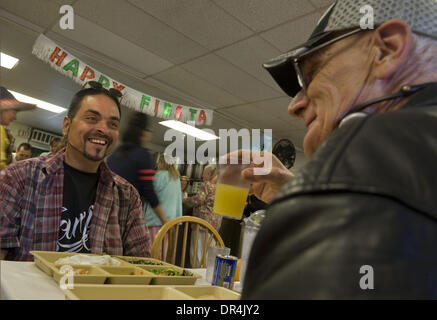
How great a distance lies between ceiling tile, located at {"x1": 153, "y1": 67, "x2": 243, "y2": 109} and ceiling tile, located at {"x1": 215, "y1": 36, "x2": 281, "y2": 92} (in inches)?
32.9

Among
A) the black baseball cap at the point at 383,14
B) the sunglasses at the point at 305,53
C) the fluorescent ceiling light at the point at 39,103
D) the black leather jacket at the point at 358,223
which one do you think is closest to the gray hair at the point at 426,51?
the black baseball cap at the point at 383,14

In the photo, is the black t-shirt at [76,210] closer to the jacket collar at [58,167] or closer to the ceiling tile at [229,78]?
the jacket collar at [58,167]

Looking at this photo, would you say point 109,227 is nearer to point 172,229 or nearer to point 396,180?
point 172,229

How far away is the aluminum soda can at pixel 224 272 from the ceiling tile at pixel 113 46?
127 inches

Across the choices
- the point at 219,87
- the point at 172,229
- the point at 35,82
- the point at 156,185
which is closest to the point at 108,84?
the point at 156,185

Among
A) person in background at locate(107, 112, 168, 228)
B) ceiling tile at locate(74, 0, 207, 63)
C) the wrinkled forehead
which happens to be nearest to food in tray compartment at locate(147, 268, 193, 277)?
the wrinkled forehead

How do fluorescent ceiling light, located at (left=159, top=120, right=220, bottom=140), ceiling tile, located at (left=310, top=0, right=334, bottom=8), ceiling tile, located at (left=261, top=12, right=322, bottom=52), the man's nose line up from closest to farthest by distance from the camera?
the man's nose, ceiling tile, located at (left=310, top=0, right=334, bottom=8), ceiling tile, located at (left=261, top=12, right=322, bottom=52), fluorescent ceiling light, located at (left=159, top=120, right=220, bottom=140)

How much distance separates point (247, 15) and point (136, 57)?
1776mm

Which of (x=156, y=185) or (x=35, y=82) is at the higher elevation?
(x=35, y=82)

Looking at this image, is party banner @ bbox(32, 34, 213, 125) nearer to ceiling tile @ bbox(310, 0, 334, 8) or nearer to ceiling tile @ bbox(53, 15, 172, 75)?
ceiling tile @ bbox(53, 15, 172, 75)

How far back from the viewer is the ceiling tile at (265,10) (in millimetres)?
2805

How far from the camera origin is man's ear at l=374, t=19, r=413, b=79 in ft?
2.02

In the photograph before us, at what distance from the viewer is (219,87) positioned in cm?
481

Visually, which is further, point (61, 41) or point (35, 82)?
point (35, 82)
